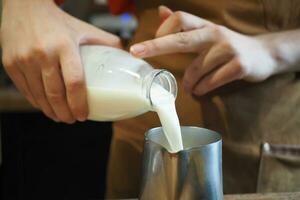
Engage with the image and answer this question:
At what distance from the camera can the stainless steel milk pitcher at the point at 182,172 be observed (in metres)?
0.58

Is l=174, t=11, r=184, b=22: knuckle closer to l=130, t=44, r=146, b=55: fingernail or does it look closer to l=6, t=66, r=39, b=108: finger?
l=130, t=44, r=146, b=55: fingernail

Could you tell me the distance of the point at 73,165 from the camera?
1.80 metres

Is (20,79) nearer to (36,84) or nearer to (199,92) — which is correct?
(36,84)

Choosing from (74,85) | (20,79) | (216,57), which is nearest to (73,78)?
(74,85)

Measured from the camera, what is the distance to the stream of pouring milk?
2.10 ft

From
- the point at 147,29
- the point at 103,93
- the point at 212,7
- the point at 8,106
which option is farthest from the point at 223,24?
the point at 8,106

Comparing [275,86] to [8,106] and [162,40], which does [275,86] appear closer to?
[162,40]

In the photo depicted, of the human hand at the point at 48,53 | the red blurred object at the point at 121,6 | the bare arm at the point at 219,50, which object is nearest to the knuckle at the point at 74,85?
the human hand at the point at 48,53

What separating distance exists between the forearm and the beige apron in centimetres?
3

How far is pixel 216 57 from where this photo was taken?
0.78m

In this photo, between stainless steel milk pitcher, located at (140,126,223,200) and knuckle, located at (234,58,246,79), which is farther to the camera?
knuckle, located at (234,58,246,79)

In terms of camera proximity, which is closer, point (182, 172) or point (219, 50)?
point (182, 172)

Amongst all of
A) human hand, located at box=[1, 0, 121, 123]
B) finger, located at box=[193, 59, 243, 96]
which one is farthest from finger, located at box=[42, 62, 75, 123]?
finger, located at box=[193, 59, 243, 96]

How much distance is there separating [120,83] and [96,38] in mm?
106
